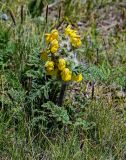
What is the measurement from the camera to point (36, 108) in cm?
312

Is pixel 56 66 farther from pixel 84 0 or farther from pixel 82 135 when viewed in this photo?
pixel 84 0

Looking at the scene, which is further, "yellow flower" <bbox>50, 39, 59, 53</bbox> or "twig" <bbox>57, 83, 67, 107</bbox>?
"twig" <bbox>57, 83, 67, 107</bbox>

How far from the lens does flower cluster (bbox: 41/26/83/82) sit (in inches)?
111

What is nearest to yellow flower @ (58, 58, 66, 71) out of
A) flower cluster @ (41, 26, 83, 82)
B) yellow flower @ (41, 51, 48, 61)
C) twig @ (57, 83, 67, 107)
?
flower cluster @ (41, 26, 83, 82)

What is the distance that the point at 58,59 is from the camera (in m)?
2.86

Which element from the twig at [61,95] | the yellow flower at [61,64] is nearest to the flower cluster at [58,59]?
the yellow flower at [61,64]

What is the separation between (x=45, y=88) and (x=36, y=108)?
0.16 m

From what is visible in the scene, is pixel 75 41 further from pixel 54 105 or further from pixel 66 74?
pixel 54 105

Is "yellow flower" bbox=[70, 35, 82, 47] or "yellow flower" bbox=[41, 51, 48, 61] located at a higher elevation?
"yellow flower" bbox=[70, 35, 82, 47]

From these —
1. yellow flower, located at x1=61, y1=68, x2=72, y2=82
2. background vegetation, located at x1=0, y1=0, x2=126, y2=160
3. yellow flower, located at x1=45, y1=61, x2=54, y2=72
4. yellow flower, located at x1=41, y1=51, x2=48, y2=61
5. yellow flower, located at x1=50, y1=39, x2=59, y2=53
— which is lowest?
background vegetation, located at x1=0, y1=0, x2=126, y2=160

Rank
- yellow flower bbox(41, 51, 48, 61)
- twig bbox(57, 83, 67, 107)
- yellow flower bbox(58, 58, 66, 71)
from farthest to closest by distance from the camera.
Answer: twig bbox(57, 83, 67, 107)
yellow flower bbox(41, 51, 48, 61)
yellow flower bbox(58, 58, 66, 71)

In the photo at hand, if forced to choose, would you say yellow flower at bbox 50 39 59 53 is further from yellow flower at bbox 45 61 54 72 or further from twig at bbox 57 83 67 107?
twig at bbox 57 83 67 107

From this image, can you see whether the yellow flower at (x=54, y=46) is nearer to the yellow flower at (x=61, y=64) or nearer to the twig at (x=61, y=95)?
the yellow flower at (x=61, y=64)

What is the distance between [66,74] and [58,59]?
0.11 meters
